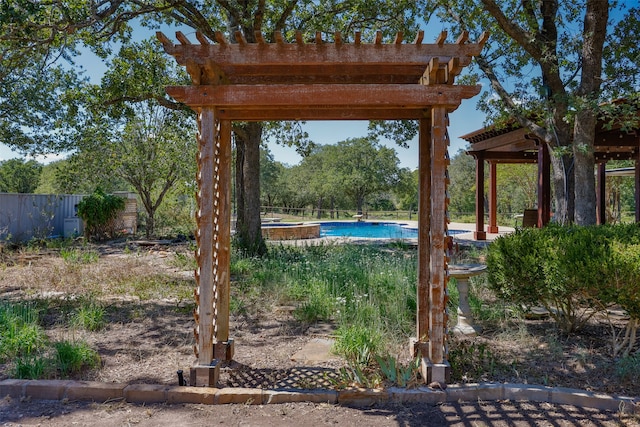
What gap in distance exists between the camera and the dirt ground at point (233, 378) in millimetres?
2436

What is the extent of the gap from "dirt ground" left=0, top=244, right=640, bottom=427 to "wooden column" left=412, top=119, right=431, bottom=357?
664 mm

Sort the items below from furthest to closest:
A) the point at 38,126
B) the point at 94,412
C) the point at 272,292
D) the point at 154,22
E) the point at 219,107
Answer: the point at 38,126 → the point at 154,22 → the point at 272,292 → the point at 219,107 → the point at 94,412

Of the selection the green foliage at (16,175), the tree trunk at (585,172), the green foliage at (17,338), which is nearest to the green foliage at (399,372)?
the green foliage at (17,338)

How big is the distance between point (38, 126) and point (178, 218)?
15.7 feet

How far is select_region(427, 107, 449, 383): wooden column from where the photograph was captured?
109 inches

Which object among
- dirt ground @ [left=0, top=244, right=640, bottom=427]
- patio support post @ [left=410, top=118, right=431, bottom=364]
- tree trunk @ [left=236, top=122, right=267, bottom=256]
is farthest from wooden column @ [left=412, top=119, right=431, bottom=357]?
tree trunk @ [left=236, top=122, right=267, bottom=256]

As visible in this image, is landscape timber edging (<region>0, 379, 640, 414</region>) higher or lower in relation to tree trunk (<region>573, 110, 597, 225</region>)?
lower

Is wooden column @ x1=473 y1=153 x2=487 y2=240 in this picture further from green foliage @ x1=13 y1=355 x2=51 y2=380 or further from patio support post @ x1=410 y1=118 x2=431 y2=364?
green foliage @ x1=13 y1=355 x2=51 y2=380

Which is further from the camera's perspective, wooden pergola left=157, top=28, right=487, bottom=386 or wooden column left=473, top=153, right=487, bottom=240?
wooden column left=473, top=153, right=487, bottom=240

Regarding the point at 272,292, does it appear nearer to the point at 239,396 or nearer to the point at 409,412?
the point at 239,396

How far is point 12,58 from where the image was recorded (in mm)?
5449

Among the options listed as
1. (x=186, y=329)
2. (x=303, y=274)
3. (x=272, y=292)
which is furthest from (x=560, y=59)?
(x=186, y=329)

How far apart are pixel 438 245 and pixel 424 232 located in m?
0.47

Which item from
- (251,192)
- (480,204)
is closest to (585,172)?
(251,192)
